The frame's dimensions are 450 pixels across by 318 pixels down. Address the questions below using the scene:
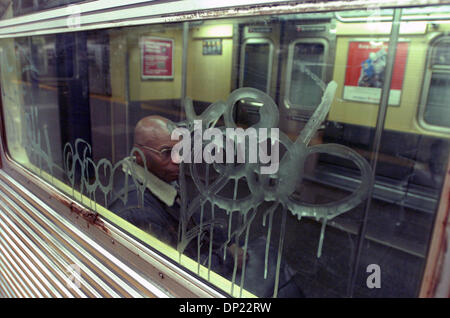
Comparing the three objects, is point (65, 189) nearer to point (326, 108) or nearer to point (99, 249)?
point (99, 249)

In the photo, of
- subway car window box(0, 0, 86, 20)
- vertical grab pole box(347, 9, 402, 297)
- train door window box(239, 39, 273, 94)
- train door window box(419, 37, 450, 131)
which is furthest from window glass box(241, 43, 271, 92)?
subway car window box(0, 0, 86, 20)

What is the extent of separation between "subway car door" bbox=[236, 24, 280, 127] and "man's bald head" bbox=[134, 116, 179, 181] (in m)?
0.39

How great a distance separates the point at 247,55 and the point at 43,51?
167cm

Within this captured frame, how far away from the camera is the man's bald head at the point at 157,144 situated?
1.48m

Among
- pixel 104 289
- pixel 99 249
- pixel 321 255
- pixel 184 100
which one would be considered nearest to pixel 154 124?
pixel 184 100

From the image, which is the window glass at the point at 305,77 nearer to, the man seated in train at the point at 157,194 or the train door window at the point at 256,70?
the train door window at the point at 256,70

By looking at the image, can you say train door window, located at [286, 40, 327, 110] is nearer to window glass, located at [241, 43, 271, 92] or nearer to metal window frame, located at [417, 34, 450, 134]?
window glass, located at [241, 43, 271, 92]

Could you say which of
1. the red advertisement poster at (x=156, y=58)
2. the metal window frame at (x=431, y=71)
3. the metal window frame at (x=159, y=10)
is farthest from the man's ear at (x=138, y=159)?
the metal window frame at (x=431, y=71)

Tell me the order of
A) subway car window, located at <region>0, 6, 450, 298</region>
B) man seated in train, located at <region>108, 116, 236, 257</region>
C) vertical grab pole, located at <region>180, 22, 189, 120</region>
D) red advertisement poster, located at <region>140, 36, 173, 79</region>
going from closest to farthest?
subway car window, located at <region>0, 6, 450, 298</region> < vertical grab pole, located at <region>180, 22, 189, 120</region> < man seated in train, located at <region>108, 116, 236, 257</region> < red advertisement poster, located at <region>140, 36, 173, 79</region>

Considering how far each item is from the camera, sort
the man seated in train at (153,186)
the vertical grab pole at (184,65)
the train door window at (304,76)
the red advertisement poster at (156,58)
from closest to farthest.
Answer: the train door window at (304,76) → the vertical grab pole at (184,65) → the man seated in train at (153,186) → the red advertisement poster at (156,58)

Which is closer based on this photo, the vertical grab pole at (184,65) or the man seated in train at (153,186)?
the vertical grab pole at (184,65)

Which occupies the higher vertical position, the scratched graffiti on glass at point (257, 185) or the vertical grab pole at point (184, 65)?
the vertical grab pole at point (184, 65)

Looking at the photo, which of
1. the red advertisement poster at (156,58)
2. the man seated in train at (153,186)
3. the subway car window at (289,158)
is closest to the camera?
the subway car window at (289,158)

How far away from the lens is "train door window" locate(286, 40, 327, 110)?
110 centimetres
